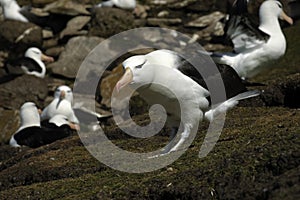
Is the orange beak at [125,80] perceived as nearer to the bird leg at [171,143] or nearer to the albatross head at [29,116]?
the bird leg at [171,143]

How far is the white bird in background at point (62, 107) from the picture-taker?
17.0 m

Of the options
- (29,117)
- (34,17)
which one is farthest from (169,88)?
(34,17)

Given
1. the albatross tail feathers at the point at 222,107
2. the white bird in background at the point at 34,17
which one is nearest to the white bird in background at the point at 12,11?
the white bird in background at the point at 34,17

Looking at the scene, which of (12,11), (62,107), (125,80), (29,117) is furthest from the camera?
(12,11)

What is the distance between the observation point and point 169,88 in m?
6.36

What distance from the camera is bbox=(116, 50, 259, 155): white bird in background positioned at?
6.21 m

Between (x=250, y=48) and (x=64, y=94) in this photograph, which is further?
(x=64, y=94)

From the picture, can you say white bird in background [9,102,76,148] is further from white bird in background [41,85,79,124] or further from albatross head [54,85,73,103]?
albatross head [54,85,73,103]

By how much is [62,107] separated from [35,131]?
10.9 ft

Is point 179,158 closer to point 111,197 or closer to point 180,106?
point 180,106

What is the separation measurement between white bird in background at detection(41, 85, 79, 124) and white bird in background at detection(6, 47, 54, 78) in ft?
6.40

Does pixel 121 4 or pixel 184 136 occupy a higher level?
pixel 184 136

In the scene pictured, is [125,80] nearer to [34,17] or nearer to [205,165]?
[205,165]

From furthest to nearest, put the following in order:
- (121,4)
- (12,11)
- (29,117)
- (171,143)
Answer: (12,11)
(121,4)
(29,117)
(171,143)
